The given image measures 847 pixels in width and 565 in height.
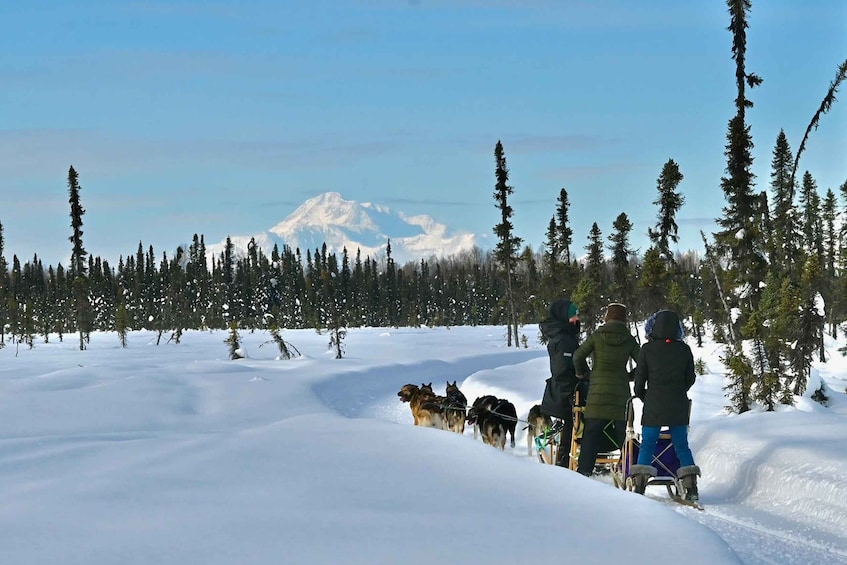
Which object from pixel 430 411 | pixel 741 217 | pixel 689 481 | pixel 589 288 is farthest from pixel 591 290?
pixel 689 481

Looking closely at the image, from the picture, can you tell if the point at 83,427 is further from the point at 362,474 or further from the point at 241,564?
the point at 241,564

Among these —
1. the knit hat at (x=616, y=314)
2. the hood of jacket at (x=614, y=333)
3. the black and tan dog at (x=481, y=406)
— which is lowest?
the black and tan dog at (x=481, y=406)

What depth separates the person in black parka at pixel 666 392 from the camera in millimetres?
7633

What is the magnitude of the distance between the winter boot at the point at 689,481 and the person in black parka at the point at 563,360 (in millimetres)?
1458

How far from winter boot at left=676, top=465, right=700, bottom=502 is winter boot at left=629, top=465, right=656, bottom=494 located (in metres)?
0.25

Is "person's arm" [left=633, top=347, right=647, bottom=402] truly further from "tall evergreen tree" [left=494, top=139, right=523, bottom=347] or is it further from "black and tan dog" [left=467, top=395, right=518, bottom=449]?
"tall evergreen tree" [left=494, top=139, right=523, bottom=347]

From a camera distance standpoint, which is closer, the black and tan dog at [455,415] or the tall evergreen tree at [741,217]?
the black and tan dog at [455,415]

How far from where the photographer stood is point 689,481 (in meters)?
7.52

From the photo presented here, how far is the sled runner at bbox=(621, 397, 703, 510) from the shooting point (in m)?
Answer: 7.64

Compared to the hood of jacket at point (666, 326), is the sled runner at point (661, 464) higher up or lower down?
lower down

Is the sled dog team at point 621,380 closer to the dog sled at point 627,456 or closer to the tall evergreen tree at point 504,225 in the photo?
the dog sled at point 627,456

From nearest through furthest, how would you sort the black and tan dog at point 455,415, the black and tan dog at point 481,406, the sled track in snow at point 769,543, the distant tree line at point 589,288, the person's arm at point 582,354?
the sled track in snow at point 769,543, the person's arm at point 582,354, the black and tan dog at point 481,406, the black and tan dog at point 455,415, the distant tree line at point 589,288

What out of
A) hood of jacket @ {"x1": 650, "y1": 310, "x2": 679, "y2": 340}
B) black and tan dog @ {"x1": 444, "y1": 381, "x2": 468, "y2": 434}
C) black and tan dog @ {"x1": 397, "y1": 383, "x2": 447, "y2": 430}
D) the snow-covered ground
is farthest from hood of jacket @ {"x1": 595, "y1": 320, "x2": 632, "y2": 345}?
black and tan dog @ {"x1": 397, "y1": 383, "x2": 447, "y2": 430}

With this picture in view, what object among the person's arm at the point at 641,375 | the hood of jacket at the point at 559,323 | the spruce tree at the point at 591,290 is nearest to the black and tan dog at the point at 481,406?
the hood of jacket at the point at 559,323
